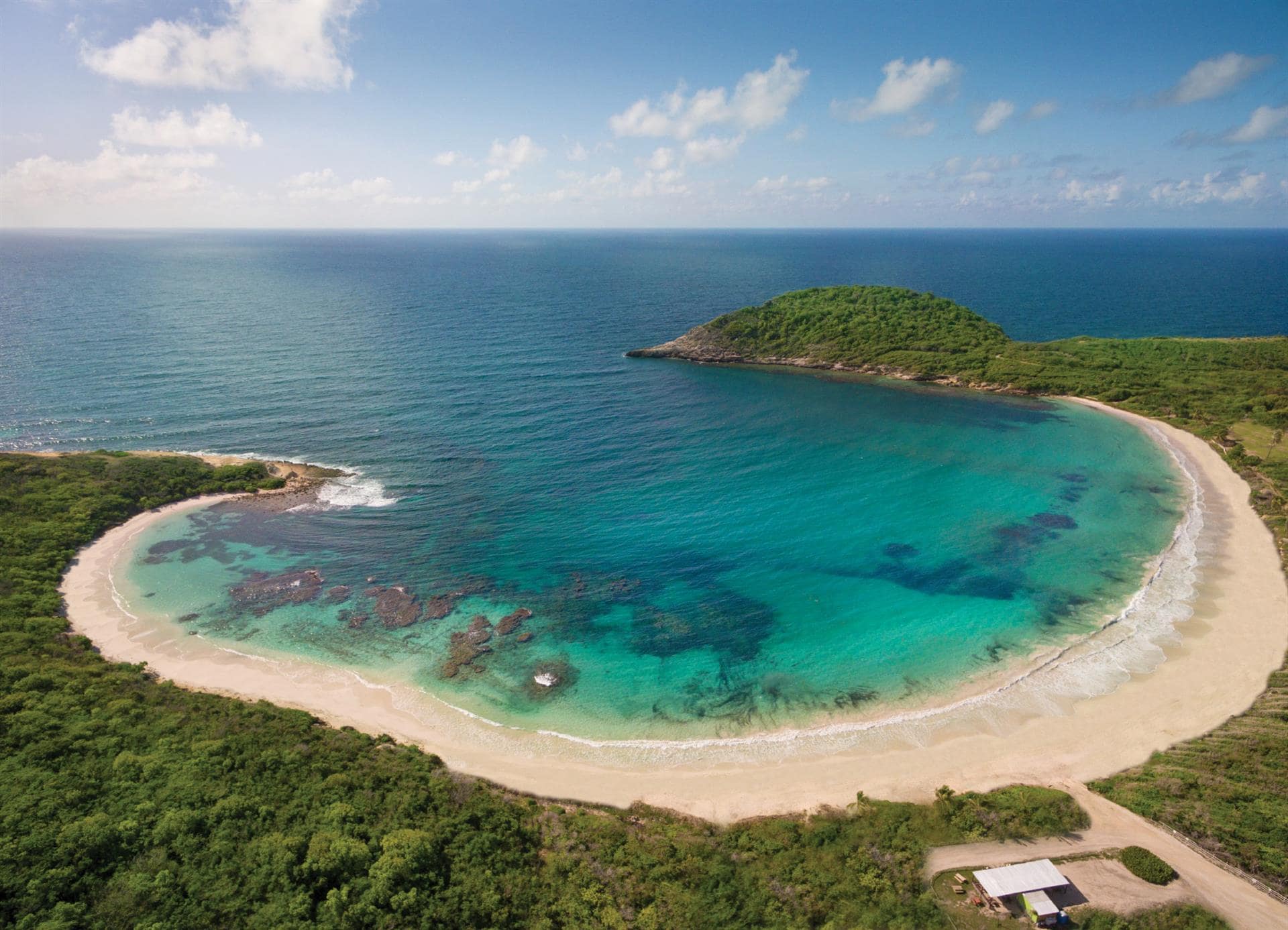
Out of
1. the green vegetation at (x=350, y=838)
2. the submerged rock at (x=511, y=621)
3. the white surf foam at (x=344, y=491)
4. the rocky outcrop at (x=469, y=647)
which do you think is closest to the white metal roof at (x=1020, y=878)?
the green vegetation at (x=350, y=838)

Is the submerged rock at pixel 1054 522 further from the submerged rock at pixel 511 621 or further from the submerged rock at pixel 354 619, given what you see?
the submerged rock at pixel 354 619

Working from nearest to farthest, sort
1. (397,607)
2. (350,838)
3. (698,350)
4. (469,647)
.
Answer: (350,838)
(469,647)
(397,607)
(698,350)

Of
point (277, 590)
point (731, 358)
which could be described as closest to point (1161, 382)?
point (731, 358)

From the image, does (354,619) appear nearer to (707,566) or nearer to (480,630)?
(480,630)

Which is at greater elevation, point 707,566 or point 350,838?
point 350,838

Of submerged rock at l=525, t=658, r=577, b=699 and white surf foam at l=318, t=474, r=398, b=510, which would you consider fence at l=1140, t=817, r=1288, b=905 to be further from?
white surf foam at l=318, t=474, r=398, b=510

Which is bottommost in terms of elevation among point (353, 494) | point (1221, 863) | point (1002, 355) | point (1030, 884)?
point (353, 494)

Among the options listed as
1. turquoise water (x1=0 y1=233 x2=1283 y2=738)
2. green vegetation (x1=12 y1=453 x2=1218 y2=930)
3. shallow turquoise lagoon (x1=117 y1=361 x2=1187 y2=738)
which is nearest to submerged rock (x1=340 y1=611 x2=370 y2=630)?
shallow turquoise lagoon (x1=117 y1=361 x2=1187 y2=738)

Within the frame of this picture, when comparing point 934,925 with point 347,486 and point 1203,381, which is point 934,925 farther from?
point 1203,381

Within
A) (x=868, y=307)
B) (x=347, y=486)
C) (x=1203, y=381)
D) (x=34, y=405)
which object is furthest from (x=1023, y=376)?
(x=34, y=405)
